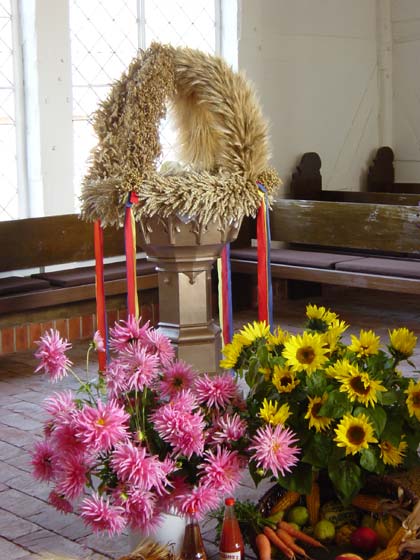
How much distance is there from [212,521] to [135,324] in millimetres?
781

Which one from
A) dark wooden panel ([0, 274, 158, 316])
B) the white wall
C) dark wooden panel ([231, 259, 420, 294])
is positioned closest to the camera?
dark wooden panel ([0, 274, 158, 316])

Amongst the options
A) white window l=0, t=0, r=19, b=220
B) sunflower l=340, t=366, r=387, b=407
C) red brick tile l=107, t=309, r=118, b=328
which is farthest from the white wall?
sunflower l=340, t=366, r=387, b=407

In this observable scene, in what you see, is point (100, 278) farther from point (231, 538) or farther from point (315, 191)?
point (315, 191)

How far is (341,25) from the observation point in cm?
845

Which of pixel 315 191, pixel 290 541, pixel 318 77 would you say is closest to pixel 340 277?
pixel 315 191

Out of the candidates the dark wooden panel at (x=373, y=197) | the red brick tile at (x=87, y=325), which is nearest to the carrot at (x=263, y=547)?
the red brick tile at (x=87, y=325)

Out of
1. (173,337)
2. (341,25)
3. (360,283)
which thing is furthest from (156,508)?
(341,25)

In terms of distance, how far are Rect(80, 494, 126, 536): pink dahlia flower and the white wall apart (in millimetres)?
5542

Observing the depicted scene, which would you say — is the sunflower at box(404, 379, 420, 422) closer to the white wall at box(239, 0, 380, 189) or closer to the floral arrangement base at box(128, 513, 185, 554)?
the floral arrangement base at box(128, 513, 185, 554)

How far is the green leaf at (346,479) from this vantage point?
2.76m

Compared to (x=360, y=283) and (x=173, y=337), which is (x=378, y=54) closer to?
(x=360, y=283)

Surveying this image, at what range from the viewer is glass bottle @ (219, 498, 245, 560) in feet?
8.54

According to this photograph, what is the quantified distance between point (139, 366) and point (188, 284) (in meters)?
1.28

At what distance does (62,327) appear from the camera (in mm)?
6320
